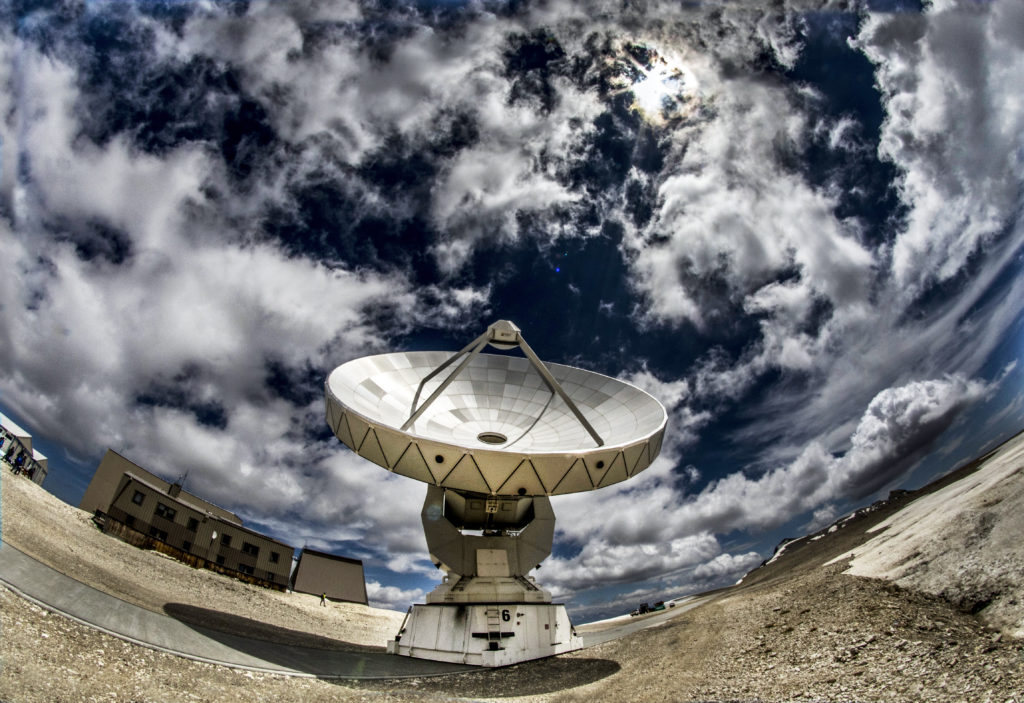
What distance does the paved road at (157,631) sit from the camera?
13.6 meters

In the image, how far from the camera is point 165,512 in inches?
1581

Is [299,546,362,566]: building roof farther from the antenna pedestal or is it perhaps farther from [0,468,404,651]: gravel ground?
the antenna pedestal

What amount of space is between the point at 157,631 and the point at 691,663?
16961mm

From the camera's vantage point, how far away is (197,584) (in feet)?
99.6

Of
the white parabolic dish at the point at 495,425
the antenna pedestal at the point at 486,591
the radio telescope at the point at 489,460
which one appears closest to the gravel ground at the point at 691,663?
the antenna pedestal at the point at 486,591

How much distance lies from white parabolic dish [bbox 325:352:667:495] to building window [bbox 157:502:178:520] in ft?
88.0

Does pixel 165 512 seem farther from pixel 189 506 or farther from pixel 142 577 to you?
pixel 142 577

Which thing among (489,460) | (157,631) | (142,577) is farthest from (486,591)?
(142,577)

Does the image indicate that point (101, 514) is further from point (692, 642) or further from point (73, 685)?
point (692, 642)

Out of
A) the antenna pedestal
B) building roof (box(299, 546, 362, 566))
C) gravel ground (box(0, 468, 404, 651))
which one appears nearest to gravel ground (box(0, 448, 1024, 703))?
gravel ground (box(0, 468, 404, 651))

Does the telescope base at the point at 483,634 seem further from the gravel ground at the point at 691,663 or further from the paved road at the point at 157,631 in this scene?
the paved road at the point at 157,631

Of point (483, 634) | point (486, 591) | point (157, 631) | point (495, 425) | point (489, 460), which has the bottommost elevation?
point (157, 631)

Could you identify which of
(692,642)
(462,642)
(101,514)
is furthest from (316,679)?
(101,514)

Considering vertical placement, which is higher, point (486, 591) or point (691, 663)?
point (486, 591)
